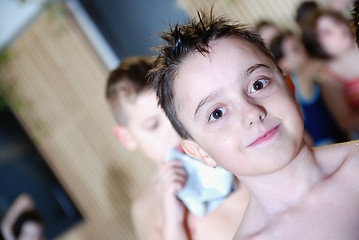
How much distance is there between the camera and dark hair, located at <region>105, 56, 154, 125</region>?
212 centimetres

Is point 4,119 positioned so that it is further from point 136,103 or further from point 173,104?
point 173,104

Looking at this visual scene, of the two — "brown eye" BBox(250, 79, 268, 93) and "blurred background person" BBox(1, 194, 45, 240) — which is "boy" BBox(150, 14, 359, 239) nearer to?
"brown eye" BBox(250, 79, 268, 93)

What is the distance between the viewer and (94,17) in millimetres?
4547

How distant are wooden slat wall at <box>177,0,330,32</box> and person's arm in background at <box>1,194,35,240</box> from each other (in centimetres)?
248

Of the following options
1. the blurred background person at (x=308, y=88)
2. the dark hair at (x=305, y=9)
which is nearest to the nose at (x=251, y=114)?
the blurred background person at (x=308, y=88)

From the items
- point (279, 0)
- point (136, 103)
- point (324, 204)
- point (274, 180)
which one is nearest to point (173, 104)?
point (274, 180)

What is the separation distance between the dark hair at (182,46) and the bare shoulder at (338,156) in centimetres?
35

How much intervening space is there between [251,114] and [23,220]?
7.94 ft

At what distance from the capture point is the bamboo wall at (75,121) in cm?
468

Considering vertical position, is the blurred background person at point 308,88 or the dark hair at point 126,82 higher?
the dark hair at point 126,82

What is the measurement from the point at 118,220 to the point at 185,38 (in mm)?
4136

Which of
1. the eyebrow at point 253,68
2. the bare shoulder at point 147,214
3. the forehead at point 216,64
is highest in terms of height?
the forehead at point 216,64

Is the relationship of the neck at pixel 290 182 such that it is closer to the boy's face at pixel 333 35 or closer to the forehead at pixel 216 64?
the forehead at pixel 216 64

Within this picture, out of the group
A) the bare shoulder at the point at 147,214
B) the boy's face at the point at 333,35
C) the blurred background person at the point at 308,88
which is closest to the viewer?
the bare shoulder at the point at 147,214
